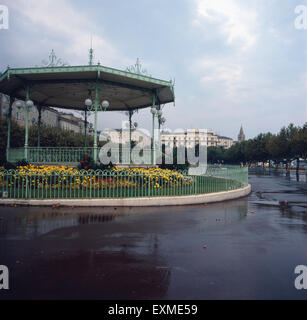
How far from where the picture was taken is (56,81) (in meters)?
14.2

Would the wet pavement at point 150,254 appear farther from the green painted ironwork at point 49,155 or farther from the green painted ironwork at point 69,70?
the green painted ironwork at point 69,70

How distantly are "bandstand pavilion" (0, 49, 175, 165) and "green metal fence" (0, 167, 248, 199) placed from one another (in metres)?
3.67

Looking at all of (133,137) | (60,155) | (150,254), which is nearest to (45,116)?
(133,137)

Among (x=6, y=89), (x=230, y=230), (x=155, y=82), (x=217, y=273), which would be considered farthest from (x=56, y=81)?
(x=217, y=273)

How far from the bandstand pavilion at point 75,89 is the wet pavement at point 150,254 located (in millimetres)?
7038

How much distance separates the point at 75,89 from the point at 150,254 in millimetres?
13186

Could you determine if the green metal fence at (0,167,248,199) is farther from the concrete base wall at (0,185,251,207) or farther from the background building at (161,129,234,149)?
the background building at (161,129,234,149)

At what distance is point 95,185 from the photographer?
10.0m

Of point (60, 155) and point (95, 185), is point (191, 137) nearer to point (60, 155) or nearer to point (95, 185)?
point (60, 155)

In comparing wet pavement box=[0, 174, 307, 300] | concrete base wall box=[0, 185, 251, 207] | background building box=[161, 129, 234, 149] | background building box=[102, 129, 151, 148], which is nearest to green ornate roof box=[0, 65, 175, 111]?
background building box=[102, 129, 151, 148]

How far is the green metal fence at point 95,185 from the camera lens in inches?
389

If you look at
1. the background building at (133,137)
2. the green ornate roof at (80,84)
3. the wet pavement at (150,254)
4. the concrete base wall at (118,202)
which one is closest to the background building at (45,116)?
the background building at (133,137)
